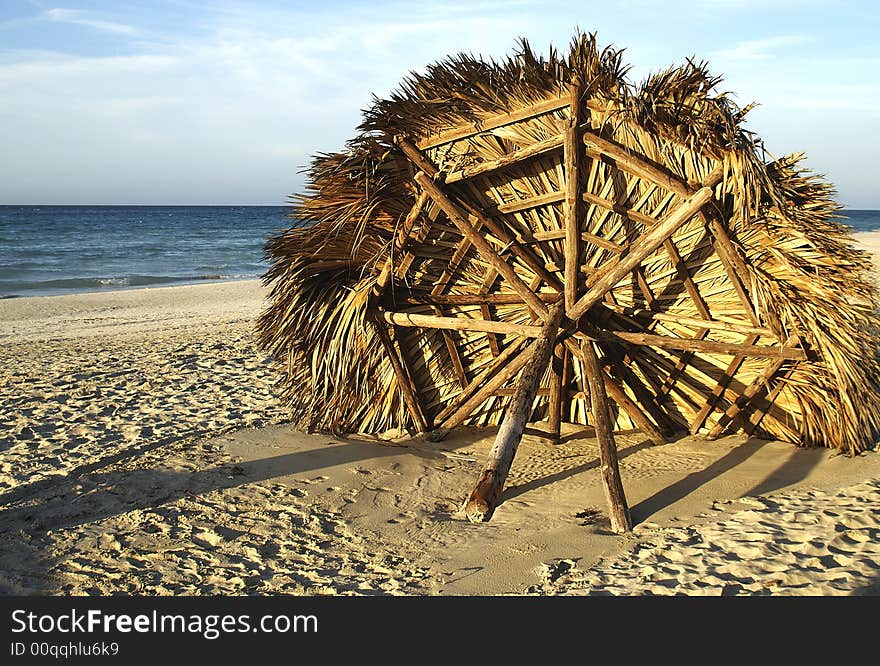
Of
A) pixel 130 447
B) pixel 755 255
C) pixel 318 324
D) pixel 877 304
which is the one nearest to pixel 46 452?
pixel 130 447

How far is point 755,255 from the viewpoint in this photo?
4453 millimetres

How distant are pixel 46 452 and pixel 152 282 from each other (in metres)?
15.6

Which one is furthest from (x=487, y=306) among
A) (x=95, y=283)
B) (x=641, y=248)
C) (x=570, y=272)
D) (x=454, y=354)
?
(x=95, y=283)

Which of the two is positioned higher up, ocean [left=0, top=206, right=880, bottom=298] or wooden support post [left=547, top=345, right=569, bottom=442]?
ocean [left=0, top=206, right=880, bottom=298]

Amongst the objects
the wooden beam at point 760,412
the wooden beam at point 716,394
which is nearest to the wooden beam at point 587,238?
the wooden beam at point 716,394

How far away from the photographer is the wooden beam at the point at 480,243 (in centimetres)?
468

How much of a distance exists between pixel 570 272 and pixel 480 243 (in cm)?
62

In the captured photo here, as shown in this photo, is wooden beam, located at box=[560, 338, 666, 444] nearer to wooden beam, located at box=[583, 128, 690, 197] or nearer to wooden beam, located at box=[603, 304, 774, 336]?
wooden beam, located at box=[603, 304, 774, 336]

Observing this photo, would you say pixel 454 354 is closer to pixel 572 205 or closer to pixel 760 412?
pixel 572 205

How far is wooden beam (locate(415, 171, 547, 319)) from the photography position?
15.4 feet

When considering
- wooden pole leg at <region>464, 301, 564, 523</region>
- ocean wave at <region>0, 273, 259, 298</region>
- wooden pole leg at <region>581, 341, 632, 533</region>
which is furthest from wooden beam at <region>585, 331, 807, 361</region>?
ocean wave at <region>0, 273, 259, 298</region>

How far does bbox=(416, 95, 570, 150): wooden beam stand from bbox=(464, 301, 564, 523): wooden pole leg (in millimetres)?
1189

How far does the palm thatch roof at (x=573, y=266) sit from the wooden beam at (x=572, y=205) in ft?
0.04

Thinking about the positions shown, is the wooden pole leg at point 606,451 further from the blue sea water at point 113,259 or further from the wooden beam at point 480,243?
the blue sea water at point 113,259
